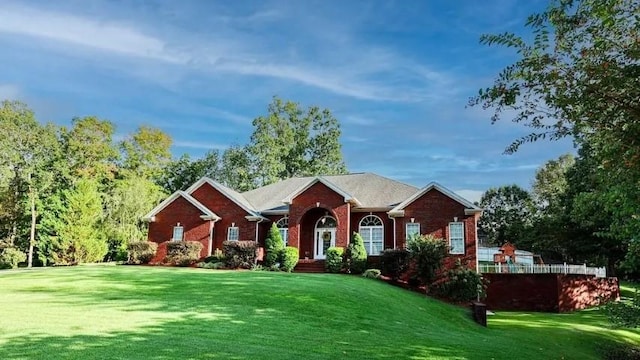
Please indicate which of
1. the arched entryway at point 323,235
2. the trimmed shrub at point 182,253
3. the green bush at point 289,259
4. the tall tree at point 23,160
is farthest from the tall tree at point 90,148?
the green bush at point 289,259

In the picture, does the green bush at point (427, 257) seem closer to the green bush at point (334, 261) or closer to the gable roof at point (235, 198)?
the green bush at point (334, 261)

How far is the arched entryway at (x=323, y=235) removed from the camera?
92.8 feet

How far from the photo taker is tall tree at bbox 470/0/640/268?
6906 mm

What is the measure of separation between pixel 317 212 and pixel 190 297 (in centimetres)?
1614

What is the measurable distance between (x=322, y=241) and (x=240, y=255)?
5.40 m

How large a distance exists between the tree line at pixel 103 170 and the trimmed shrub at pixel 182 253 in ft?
27.8

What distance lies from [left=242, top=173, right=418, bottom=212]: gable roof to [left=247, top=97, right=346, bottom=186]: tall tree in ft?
46.9

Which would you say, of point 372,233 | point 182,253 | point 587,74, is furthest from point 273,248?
point 587,74

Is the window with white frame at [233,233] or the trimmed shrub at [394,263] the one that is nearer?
the trimmed shrub at [394,263]

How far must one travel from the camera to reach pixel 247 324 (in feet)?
31.9

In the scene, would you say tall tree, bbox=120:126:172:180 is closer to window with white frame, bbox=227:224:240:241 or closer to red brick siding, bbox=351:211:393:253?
window with white frame, bbox=227:224:240:241

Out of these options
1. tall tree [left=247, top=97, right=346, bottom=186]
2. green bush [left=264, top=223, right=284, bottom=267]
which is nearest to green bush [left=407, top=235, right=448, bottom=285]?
green bush [left=264, top=223, right=284, bottom=267]

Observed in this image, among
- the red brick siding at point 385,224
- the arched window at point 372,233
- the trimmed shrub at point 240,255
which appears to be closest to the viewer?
the trimmed shrub at point 240,255

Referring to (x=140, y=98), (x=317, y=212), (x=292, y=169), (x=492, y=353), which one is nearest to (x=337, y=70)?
(x=492, y=353)
